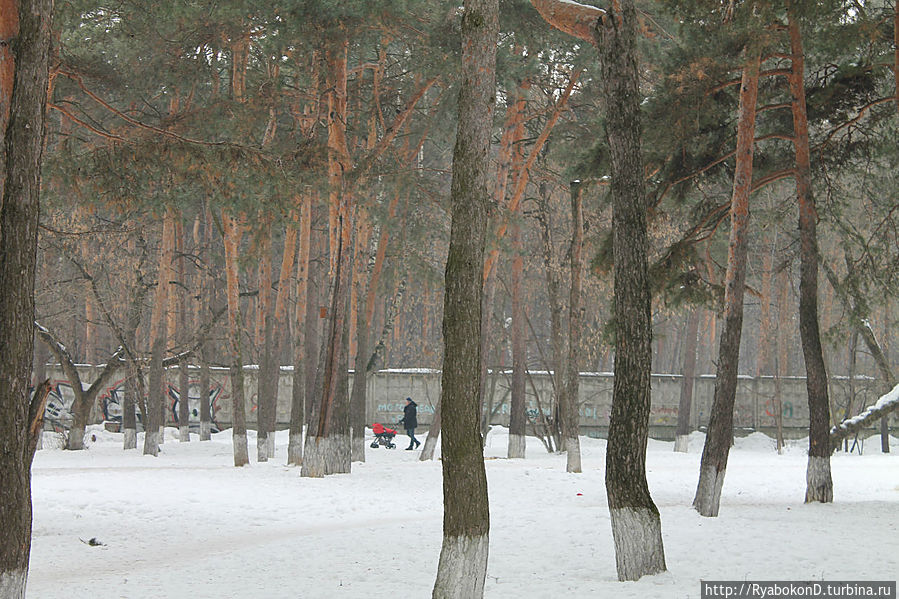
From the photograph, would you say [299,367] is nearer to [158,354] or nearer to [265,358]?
[265,358]

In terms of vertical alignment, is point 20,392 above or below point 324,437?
above

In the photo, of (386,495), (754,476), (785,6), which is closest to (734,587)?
(785,6)

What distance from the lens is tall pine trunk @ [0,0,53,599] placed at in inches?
254

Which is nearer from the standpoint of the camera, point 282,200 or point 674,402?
point 282,200

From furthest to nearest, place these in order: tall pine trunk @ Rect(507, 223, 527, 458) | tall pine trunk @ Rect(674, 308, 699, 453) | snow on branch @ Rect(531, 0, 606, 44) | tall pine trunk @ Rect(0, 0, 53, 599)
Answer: tall pine trunk @ Rect(674, 308, 699, 453) < tall pine trunk @ Rect(507, 223, 527, 458) < snow on branch @ Rect(531, 0, 606, 44) < tall pine trunk @ Rect(0, 0, 53, 599)

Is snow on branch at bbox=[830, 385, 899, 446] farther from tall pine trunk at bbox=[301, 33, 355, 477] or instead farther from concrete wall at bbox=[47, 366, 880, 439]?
concrete wall at bbox=[47, 366, 880, 439]

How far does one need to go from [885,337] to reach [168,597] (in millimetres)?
25013

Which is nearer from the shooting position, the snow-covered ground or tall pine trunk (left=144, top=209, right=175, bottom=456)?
the snow-covered ground

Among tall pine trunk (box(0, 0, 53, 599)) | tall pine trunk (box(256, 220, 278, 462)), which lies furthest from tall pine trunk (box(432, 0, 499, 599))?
tall pine trunk (box(256, 220, 278, 462))

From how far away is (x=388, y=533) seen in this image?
11.3 metres

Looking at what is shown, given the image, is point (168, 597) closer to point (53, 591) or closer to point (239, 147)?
point (53, 591)

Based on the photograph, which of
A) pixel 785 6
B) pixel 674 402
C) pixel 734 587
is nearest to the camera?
pixel 734 587

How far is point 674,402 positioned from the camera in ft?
118

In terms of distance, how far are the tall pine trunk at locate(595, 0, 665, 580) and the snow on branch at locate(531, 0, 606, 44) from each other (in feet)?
1.47
